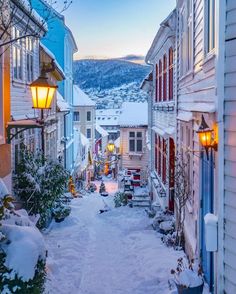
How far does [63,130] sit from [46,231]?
14.0m

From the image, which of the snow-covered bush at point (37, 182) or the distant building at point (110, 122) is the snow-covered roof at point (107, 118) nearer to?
the distant building at point (110, 122)

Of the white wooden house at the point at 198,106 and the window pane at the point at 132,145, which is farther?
the window pane at the point at 132,145

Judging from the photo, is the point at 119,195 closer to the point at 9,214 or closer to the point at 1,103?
the point at 1,103

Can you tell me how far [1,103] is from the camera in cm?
936

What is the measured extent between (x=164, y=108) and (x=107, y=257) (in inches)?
279

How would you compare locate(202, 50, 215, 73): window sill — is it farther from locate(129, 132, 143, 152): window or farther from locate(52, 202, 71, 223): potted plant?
locate(129, 132, 143, 152): window

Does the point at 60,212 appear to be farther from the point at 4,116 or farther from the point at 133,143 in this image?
the point at 133,143

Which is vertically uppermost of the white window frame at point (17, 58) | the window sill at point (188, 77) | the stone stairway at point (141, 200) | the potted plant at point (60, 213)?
the white window frame at point (17, 58)

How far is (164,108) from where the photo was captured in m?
17.1

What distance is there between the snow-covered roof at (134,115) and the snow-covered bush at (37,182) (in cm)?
2416

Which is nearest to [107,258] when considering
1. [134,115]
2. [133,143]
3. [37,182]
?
[37,182]

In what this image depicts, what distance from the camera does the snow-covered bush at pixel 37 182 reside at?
12367 millimetres

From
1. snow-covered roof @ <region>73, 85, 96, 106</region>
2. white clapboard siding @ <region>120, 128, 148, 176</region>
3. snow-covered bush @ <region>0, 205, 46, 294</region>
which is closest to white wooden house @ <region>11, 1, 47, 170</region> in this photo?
snow-covered bush @ <region>0, 205, 46, 294</region>

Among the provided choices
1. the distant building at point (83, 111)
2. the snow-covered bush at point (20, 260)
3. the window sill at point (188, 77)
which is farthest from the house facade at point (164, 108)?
the distant building at point (83, 111)
